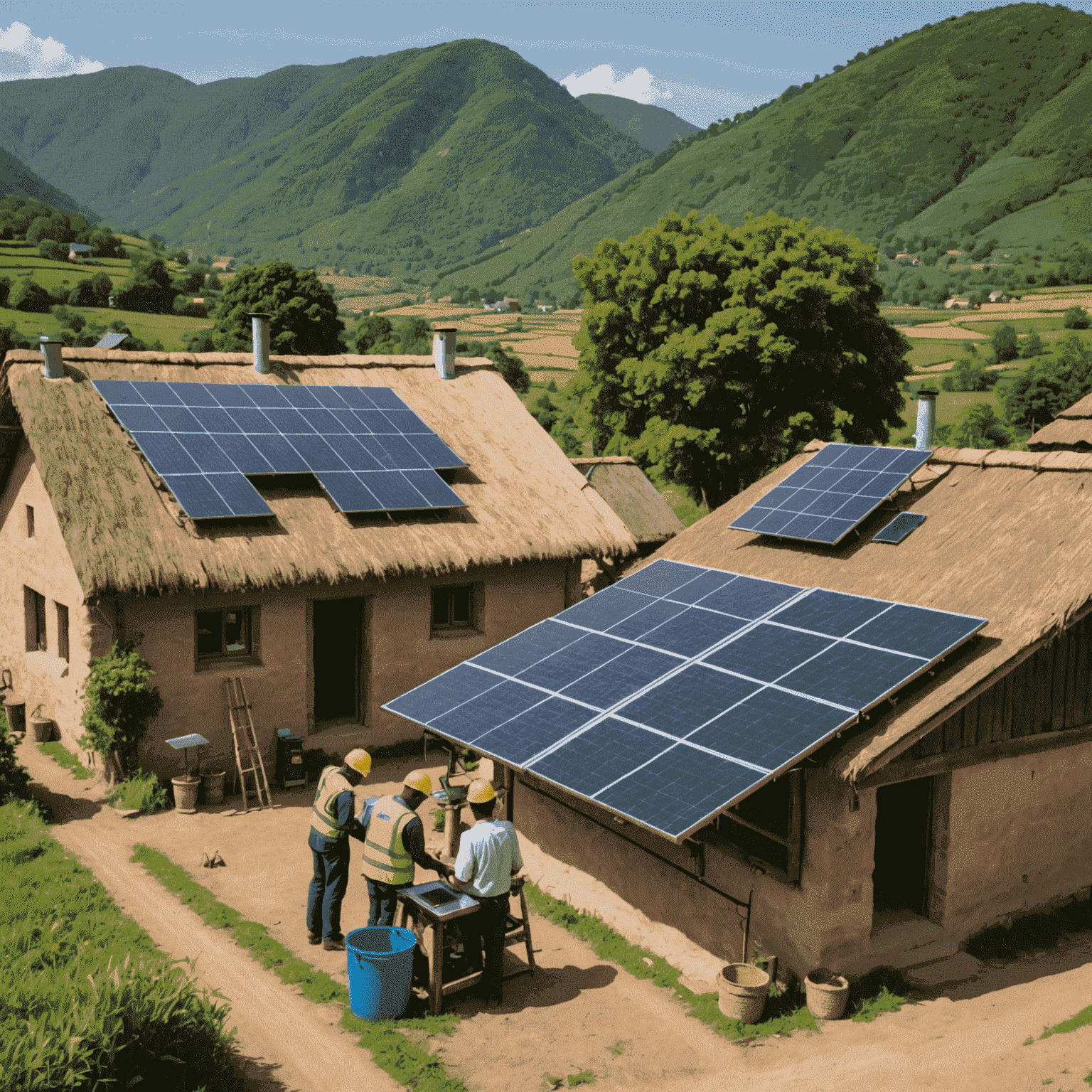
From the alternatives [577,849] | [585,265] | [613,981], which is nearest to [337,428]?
[577,849]

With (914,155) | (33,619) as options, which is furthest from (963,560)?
(914,155)

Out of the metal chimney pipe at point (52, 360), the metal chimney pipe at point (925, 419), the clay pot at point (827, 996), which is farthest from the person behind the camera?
the metal chimney pipe at point (52, 360)

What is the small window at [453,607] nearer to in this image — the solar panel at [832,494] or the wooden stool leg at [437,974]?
the solar panel at [832,494]

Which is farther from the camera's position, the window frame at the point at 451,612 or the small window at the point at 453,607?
the small window at the point at 453,607

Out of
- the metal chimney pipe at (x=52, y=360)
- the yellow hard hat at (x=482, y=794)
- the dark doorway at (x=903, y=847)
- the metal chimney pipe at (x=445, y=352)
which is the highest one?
the metal chimney pipe at (x=445, y=352)

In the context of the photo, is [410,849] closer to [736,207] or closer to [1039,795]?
[1039,795]

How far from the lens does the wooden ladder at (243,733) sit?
1563 centimetres

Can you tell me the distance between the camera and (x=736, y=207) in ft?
557

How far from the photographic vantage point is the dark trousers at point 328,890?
10.4 meters

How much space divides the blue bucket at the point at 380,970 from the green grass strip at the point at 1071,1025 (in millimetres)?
5570

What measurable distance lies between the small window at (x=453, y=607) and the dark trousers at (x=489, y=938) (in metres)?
8.78

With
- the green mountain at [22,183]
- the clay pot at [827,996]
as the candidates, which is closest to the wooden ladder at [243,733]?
the clay pot at [827,996]

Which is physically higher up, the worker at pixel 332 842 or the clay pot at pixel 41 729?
the worker at pixel 332 842

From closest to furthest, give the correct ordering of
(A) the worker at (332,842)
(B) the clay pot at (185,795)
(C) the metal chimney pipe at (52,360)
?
1. (A) the worker at (332,842)
2. (B) the clay pot at (185,795)
3. (C) the metal chimney pipe at (52,360)
